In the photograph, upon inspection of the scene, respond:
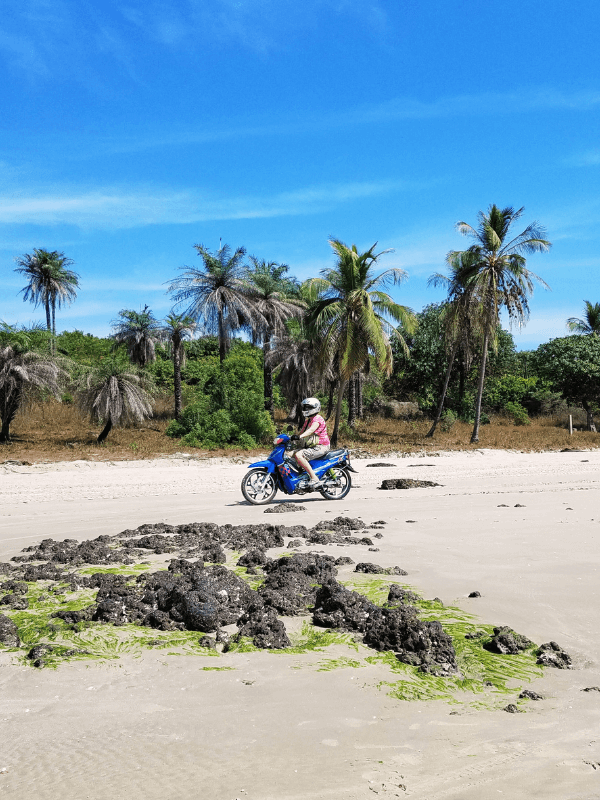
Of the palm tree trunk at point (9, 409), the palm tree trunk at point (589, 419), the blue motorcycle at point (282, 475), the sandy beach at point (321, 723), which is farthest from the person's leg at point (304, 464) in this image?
the palm tree trunk at point (589, 419)

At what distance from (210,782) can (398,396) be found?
150 feet

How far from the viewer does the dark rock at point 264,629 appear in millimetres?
4336

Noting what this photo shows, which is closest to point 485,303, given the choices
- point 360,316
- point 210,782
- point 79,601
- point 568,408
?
point 360,316

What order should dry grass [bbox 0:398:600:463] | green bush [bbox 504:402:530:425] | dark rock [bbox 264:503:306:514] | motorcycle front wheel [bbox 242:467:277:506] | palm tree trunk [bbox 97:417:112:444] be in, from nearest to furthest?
1. dark rock [bbox 264:503:306:514]
2. motorcycle front wheel [bbox 242:467:277:506]
3. dry grass [bbox 0:398:600:463]
4. palm tree trunk [bbox 97:417:112:444]
5. green bush [bbox 504:402:530:425]

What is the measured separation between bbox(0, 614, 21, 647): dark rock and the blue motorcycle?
6.20 metres

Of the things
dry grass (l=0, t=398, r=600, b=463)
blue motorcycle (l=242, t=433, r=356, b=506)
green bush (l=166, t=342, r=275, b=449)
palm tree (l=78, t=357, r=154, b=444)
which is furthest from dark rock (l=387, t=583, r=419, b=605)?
palm tree (l=78, t=357, r=154, b=444)

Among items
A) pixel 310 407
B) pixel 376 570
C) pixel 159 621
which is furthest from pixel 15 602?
pixel 310 407

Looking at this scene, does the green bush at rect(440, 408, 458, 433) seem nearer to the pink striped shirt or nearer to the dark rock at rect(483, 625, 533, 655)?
the pink striped shirt

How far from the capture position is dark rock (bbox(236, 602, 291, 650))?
434 centimetres

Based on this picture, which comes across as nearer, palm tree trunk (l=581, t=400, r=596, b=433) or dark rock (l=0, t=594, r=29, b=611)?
dark rock (l=0, t=594, r=29, b=611)

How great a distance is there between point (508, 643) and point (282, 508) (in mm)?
6030

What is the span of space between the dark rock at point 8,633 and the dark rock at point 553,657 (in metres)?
3.35

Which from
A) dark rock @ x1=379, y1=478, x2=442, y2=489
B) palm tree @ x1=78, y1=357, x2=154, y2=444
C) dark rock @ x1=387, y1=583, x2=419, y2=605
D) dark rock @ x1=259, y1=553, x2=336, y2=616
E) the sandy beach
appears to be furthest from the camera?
palm tree @ x1=78, y1=357, x2=154, y2=444

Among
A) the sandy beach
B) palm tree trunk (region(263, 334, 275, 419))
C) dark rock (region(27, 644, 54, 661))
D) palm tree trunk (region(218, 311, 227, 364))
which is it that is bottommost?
the sandy beach
